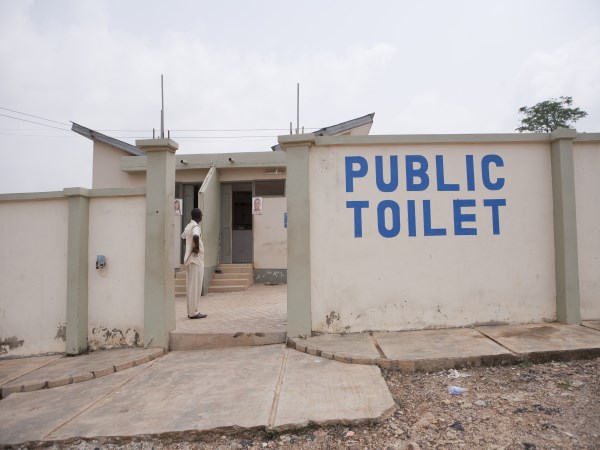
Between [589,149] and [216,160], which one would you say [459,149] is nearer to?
[589,149]

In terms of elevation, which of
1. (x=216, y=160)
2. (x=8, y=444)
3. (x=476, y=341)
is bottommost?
(x=8, y=444)

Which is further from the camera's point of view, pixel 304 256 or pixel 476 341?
pixel 304 256

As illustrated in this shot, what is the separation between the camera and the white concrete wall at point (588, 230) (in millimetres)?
5137

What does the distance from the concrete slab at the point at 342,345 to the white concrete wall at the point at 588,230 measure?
3.01 metres

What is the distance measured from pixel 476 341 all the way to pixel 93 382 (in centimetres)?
427

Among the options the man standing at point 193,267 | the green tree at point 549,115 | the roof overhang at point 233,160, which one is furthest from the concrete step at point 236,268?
the green tree at point 549,115

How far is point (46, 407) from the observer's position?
3557 millimetres

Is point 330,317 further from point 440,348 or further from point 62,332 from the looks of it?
point 62,332

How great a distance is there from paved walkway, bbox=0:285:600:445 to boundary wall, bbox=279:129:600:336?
1.04ft

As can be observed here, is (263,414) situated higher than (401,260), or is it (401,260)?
(401,260)

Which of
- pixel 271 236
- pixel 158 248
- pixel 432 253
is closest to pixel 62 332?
pixel 158 248

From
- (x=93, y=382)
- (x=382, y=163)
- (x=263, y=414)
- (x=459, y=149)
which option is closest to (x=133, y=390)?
(x=93, y=382)

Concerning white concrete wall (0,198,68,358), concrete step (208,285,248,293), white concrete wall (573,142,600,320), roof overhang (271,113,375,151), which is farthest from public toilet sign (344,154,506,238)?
roof overhang (271,113,375,151)

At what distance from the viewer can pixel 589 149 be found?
5.25 m
